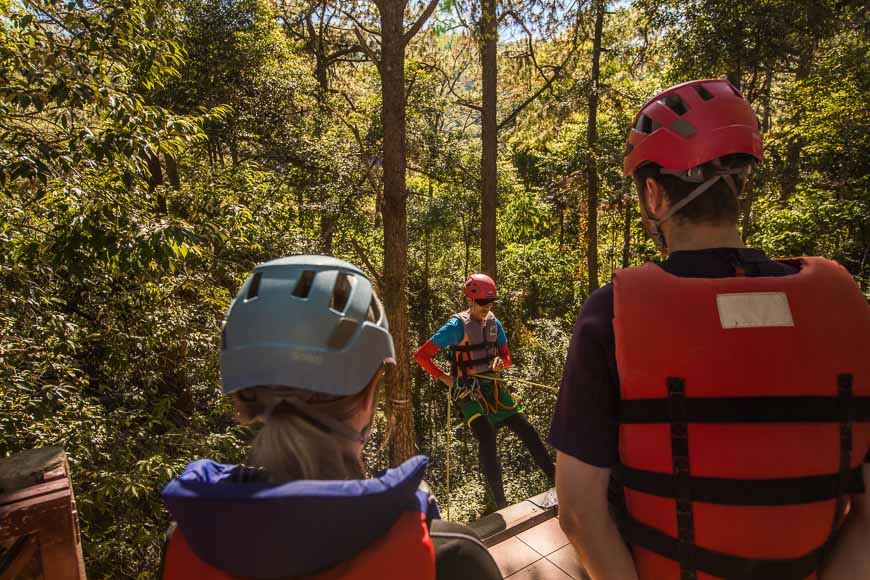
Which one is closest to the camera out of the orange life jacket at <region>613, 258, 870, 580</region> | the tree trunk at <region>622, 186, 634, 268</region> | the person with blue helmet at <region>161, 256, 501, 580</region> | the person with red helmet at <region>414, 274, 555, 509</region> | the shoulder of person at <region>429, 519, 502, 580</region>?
the person with blue helmet at <region>161, 256, 501, 580</region>

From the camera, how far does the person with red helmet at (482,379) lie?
4.96 meters

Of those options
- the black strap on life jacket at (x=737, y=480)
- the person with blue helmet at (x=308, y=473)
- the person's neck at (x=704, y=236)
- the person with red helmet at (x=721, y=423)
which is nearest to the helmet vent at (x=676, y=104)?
the person's neck at (x=704, y=236)

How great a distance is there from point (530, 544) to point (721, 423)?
336 centimetres

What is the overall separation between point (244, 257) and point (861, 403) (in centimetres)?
865

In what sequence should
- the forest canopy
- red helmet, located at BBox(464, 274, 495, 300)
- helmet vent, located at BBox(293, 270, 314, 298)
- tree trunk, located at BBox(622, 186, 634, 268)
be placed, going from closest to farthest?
helmet vent, located at BBox(293, 270, 314, 298) → the forest canopy → red helmet, located at BBox(464, 274, 495, 300) → tree trunk, located at BBox(622, 186, 634, 268)

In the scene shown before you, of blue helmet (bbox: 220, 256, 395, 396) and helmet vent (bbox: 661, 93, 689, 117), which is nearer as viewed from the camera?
blue helmet (bbox: 220, 256, 395, 396)

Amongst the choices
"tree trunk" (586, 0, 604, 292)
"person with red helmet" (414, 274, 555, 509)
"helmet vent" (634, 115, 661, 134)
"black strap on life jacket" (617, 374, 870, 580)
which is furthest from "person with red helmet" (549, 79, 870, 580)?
"tree trunk" (586, 0, 604, 292)

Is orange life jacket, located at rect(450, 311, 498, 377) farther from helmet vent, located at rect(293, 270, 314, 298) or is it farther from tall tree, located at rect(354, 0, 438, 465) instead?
helmet vent, located at rect(293, 270, 314, 298)

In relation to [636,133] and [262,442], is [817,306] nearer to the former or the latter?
[636,133]

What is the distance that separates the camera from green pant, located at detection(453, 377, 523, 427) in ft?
16.3

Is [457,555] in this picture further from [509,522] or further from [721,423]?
[509,522]

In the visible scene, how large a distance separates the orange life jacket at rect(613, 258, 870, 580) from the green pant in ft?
12.6

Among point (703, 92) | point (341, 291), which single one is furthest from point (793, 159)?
point (341, 291)

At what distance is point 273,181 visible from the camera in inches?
408
